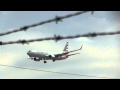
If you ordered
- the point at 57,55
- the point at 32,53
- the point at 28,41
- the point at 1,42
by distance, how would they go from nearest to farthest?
the point at 28,41 < the point at 1,42 < the point at 32,53 < the point at 57,55

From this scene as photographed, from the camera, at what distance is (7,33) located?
11.5 metres

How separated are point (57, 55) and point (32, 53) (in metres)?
11.3

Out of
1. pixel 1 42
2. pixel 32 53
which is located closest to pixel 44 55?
pixel 32 53

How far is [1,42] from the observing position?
1174 cm

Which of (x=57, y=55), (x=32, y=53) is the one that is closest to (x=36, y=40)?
(x=32, y=53)

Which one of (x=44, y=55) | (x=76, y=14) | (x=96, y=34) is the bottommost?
(x=96, y=34)

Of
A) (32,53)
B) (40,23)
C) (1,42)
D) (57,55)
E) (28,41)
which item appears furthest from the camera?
(57,55)

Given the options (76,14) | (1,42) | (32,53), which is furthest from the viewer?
(32,53)

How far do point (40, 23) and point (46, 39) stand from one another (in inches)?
27.1

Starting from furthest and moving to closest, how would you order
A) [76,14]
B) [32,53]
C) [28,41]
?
[32,53] < [28,41] < [76,14]

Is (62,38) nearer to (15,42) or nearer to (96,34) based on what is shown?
(96,34)

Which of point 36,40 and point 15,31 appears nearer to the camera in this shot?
point 36,40

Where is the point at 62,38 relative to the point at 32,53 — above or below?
below

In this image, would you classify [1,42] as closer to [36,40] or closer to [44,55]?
[36,40]
